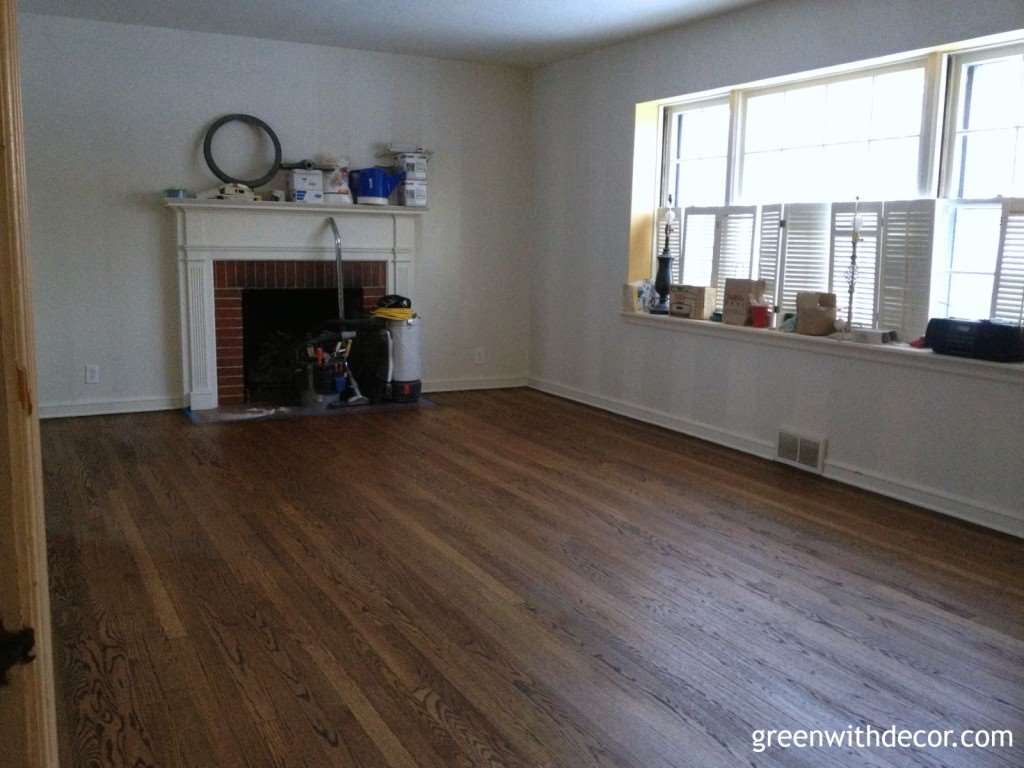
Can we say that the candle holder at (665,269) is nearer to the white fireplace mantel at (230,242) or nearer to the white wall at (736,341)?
the white wall at (736,341)

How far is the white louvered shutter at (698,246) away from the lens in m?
5.39

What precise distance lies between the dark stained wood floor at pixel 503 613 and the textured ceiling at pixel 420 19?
253 cm

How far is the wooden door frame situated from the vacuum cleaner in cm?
502

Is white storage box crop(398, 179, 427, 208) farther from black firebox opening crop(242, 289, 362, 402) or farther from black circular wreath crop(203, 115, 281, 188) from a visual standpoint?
black circular wreath crop(203, 115, 281, 188)

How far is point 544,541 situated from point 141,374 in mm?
3483

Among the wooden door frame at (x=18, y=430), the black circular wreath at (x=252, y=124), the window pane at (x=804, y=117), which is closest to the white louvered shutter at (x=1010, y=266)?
the window pane at (x=804, y=117)

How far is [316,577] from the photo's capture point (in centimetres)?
313

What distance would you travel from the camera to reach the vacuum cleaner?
580cm

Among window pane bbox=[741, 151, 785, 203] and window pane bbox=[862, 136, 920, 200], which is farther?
window pane bbox=[741, 151, 785, 203]

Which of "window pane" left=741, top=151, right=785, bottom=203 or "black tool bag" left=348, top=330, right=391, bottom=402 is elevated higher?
"window pane" left=741, top=151, right=785, bottom=203

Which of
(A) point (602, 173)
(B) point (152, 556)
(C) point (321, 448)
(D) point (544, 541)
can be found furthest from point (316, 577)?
(A) point (602, 173)

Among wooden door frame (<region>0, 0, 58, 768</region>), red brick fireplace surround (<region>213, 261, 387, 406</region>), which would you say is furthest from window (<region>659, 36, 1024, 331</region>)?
wooden door frame (<region>0, 0, 58, 768</region>)

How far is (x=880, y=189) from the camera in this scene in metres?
4.38

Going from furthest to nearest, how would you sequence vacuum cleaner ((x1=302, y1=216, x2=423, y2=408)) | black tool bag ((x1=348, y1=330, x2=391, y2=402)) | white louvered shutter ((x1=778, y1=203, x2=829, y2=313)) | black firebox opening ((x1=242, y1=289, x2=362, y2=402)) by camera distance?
1. black firebox opening ((x1=242, y1=289, x2=362, y2=402))
2. black tool bag ((x1=348, y1=330, x2=391, y2=402))
3. vacuum cleaner ((x1=302, y1=216, x2=423, y2=408))
4. white louvered shutter ((x1=778, y1=203, x2=829, y2=313))
